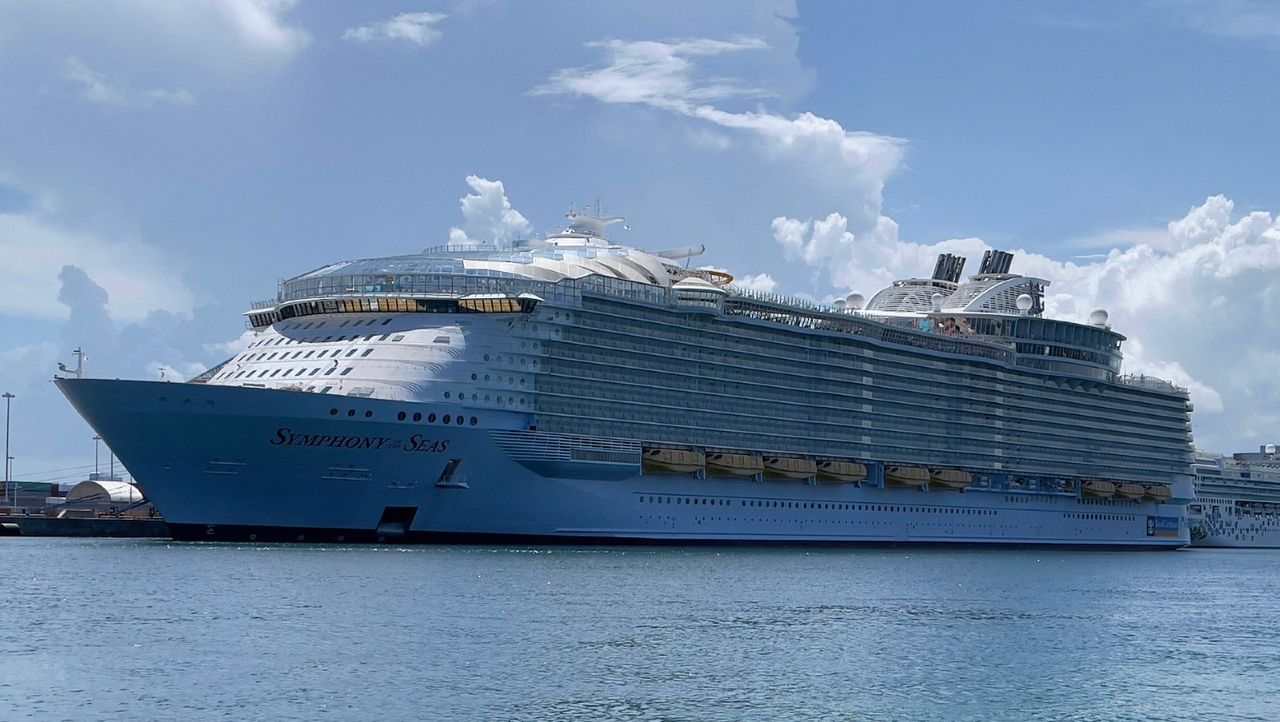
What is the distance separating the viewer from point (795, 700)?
3372 centimetres

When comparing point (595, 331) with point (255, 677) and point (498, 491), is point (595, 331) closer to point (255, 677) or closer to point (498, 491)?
point (498, 491)

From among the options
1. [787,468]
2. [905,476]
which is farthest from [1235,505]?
[787,468]

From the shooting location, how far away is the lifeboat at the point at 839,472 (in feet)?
294

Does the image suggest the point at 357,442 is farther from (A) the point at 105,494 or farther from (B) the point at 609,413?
(A) the point at 105,494

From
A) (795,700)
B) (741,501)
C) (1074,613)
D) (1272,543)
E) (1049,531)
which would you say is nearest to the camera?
(795,700)

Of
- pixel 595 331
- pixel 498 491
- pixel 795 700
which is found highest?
pixel 595 331

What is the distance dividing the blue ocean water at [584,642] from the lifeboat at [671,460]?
11763 mm

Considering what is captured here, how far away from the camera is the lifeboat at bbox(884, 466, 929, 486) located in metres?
94.8

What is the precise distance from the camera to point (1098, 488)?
11250cm

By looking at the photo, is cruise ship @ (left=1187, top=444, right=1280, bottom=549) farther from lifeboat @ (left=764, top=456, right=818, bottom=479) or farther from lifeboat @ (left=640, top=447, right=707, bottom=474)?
lifeboat @ (left=640, top=447, right=707, bottom=474)

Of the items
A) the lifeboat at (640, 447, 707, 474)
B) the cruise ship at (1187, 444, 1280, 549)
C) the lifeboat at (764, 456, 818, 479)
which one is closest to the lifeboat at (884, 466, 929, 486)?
the lifeboat at (764, 456, 818, 479)

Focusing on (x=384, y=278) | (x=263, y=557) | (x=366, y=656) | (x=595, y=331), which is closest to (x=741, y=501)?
(x=595, y=331)

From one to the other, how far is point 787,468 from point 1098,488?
1418 inches

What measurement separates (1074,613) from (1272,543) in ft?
369
